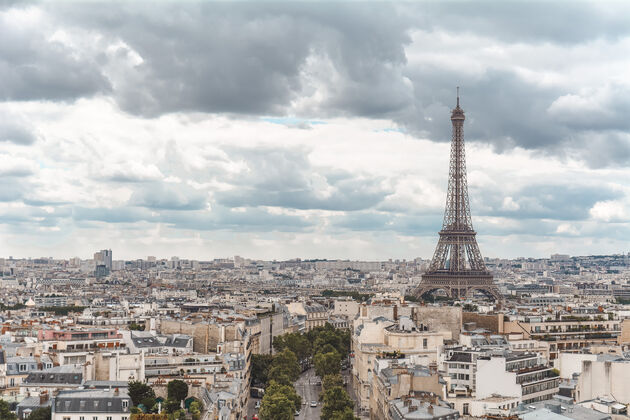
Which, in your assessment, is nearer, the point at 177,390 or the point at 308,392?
the point at 177,390

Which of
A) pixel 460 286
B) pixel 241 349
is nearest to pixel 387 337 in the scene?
pixel 241 349

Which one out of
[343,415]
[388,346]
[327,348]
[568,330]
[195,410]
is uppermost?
[568,330]

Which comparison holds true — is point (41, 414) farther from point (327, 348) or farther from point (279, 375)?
point (327, 348)

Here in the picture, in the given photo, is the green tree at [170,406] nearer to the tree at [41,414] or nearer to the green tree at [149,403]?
the green tree at [149,403]

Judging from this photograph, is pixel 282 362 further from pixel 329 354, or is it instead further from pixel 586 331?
pixel 586 331

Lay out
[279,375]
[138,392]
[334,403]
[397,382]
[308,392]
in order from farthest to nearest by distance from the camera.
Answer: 1. [308,392]
2. [279,375]
3. [334,403]
4. [397,382]
5. [138,392]

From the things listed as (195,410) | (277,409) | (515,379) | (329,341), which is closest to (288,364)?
(329,341)

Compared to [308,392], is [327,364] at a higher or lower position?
higher
